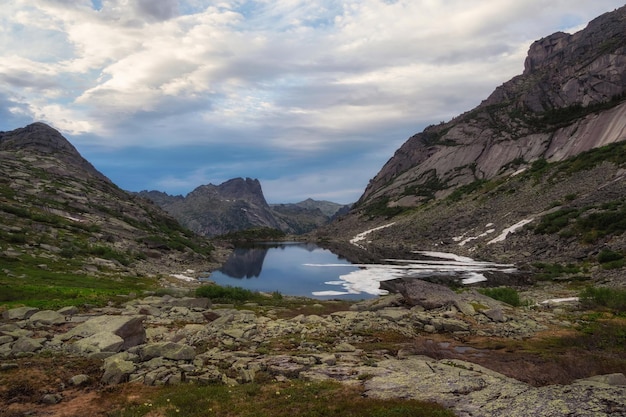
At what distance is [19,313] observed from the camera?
87.5 ft

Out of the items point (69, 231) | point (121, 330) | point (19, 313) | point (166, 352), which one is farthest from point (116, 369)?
point (69, 231)

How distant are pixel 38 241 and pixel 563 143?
190438mm

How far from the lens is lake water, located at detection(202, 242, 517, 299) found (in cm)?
7119

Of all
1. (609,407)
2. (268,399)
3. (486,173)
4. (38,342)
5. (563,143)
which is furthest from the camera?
(486,173)

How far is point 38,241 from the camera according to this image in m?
60.5

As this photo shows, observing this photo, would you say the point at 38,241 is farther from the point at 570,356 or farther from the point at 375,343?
the point at 570,356

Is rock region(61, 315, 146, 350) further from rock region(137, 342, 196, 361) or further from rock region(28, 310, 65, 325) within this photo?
rock region(28, 310, 65, 325)

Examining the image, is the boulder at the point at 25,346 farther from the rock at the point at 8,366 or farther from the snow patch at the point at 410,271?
the snow patch at the point at 410,271

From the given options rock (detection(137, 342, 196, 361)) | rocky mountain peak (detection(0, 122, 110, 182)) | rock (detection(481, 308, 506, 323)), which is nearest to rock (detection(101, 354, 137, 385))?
rock (detection(137, 342, 196, 361))

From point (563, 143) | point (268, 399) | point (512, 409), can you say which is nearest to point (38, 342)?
point (268, 399)

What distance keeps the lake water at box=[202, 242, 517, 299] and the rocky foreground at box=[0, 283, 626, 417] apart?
31.4m

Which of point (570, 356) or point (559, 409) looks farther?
point (570, 356)

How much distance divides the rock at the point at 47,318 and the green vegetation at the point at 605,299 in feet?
160

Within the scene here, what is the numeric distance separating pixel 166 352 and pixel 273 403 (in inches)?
326
